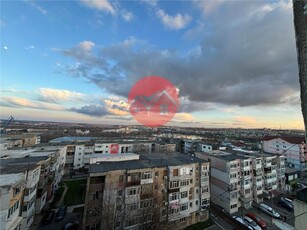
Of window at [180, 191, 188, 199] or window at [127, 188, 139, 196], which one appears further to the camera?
window at [180, 191, 188, 199]

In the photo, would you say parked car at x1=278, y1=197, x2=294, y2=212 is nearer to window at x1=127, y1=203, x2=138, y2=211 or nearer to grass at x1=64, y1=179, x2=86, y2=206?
window at x1=127, y1=203, x2=138, y2=211

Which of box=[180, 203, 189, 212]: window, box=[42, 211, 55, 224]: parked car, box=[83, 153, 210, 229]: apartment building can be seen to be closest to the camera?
box=[83, 153, 210, 229]: apartment building

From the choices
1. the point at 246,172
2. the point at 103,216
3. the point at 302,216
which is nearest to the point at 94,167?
the point at 103,216

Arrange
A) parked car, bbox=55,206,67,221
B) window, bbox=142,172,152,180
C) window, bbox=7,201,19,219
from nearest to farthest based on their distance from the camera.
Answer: window, bbox=7,201,19,219 < window, bbox=142,172,152,180 < parked car, bbox=55,206,67,221

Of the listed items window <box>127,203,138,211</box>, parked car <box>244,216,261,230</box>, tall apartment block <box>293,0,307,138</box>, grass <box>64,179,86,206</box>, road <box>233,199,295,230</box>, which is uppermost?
tall apartment block <box>293,0,307,138</box>

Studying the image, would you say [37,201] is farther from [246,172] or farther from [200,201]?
[246,172]

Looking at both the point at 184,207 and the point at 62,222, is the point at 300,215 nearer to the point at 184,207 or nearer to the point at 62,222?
the point at 184,207

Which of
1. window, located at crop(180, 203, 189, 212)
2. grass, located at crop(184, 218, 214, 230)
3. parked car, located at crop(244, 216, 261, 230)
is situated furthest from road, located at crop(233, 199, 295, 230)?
window, located at crop(180, 203, 189, 212)
